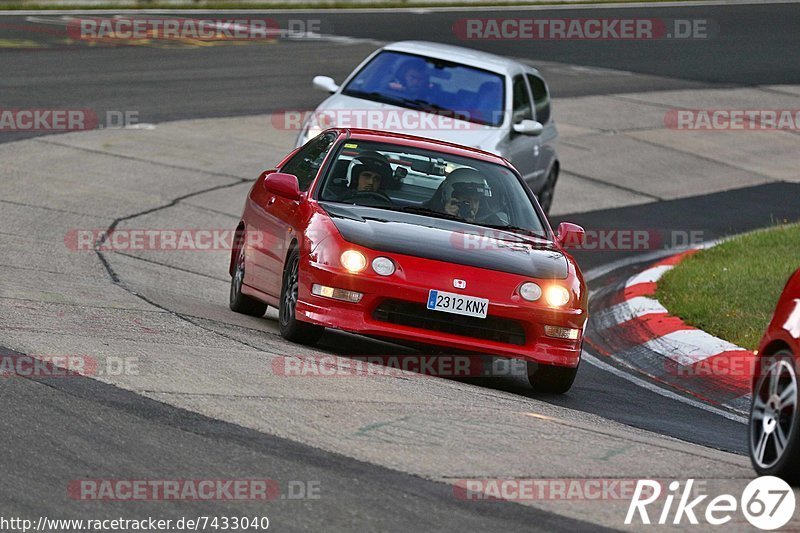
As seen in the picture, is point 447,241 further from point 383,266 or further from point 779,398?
point 779,398

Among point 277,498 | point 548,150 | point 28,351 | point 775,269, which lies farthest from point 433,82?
point 277,498

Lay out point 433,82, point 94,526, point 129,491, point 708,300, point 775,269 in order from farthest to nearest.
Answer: point 433,82
point 775,269
point 708,300
point 129,491
point 94,526

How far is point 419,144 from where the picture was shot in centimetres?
1066

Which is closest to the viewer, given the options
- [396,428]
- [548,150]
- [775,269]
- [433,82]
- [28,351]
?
[396,428]

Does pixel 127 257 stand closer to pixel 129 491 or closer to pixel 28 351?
pixel 28 351

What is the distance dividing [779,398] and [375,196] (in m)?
3.98

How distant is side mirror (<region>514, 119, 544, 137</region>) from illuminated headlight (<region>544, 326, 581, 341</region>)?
20.4 feet

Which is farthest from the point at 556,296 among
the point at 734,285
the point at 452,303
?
the point at 734,285

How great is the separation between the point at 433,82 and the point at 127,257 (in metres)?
4.32

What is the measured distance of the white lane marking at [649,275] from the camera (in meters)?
13.5

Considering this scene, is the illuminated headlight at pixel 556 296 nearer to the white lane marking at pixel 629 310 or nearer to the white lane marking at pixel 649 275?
the white lane marking at pixel 629 310

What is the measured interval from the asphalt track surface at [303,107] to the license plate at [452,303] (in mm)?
654

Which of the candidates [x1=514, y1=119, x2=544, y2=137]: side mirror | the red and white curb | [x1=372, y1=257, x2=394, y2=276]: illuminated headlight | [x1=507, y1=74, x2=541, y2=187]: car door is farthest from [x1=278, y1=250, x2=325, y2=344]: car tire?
[x1=514, y1=119, x2=544, y2=137]: side mirror

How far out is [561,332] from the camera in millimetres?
9070
